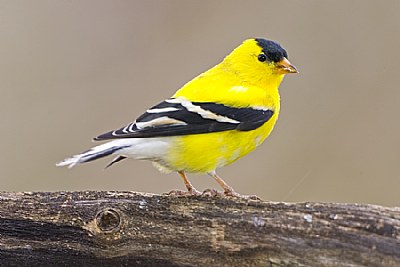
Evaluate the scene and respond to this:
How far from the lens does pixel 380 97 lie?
18.2ft

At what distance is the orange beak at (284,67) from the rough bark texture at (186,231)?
1043mm

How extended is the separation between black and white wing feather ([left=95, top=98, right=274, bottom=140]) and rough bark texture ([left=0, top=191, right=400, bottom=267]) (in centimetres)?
35

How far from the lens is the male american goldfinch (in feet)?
11.7

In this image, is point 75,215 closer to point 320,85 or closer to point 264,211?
point 264,211

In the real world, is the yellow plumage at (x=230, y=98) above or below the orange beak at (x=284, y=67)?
below

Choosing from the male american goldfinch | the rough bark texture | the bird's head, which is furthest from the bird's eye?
the rough bark texture

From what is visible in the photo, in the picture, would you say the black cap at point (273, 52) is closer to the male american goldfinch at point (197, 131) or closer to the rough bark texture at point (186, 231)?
the male american goldfinch at point (197, 131)

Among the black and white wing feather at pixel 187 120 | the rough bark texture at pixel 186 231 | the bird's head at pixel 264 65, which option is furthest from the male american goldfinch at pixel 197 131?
the rough bark texture at pixel 186 231

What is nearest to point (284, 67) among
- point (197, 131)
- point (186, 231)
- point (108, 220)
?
point (197, 131)

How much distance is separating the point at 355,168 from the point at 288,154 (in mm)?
468

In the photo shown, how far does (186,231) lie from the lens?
310cm


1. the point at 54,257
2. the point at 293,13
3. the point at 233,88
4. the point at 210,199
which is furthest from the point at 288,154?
the point at 54,257

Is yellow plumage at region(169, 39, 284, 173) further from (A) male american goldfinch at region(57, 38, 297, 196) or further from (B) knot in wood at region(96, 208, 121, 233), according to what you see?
(B) knot in wood at region(96, 208, 121, 233)

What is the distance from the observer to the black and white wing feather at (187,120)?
3543 millimetres
